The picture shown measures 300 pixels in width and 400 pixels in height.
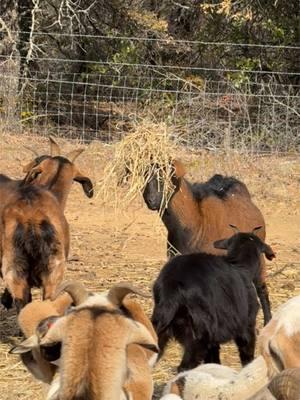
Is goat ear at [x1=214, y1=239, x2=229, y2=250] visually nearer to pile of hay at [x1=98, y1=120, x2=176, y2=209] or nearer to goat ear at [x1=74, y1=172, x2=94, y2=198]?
pile of hay at [x1=98, y1=120, x2=176, y2=209]

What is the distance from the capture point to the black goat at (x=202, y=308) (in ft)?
23.9

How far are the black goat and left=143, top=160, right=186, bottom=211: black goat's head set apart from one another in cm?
222

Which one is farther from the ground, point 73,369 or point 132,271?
point 73,369

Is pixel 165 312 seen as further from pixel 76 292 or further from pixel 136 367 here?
pixel 76 292

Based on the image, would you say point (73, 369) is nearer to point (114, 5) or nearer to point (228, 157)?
point (228, 157)

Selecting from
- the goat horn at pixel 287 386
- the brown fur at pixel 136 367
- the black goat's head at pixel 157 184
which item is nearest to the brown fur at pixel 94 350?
the brown fur at pixel 136 367

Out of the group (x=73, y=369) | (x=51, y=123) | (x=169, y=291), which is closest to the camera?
(x=73, y=369)

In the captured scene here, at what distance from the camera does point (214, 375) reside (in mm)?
5977

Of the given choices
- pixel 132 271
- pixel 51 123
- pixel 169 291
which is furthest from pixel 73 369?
pixel 51 123

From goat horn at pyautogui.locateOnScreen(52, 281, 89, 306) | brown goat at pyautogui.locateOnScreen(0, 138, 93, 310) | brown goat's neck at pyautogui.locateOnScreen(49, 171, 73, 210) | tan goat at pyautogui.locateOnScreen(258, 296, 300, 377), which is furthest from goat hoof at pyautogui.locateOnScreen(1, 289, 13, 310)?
goat horn at pyautogui.locateOnScreen(52, 281, 89, 306)

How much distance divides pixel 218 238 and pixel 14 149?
898 cm

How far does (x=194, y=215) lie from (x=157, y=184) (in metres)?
0.47

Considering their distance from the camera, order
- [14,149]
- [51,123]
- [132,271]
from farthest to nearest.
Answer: [51,123]
[14,149]
[132,271]

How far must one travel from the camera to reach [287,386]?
441cm
